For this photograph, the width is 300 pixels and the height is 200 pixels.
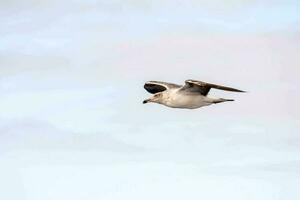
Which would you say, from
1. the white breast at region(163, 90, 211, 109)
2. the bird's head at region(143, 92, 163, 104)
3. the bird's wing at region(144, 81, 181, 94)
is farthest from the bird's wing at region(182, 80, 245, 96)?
the bird's wing at region(144, 81, 181, 94)

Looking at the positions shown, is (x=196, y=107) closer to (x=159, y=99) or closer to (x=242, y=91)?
(x=159, y=99)

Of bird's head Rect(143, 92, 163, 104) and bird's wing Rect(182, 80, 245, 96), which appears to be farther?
bird's head Rect(143, 92, 163, 104)

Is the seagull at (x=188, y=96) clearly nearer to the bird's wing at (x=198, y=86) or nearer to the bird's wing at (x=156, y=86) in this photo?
the bird's wing at (x=198, y=86)

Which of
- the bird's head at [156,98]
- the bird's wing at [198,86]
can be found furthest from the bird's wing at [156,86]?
the bird's wing at [198,86]

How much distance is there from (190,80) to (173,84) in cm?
817

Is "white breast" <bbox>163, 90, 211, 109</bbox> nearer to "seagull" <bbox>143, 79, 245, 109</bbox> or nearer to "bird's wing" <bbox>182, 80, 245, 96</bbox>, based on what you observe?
"seagull" <bbox>143, 79, 245, 109</bbox>

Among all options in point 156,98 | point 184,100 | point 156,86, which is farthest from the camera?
point 156,86

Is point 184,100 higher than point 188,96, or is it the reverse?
point 188,96

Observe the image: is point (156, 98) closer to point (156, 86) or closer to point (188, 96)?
point (188, 96)

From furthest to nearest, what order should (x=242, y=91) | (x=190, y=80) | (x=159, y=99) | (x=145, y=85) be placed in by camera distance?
(x=145, y=85) < (x=159, y=99) < (x=190, y=80) < (x=242, y=91)

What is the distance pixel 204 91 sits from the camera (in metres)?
55.2

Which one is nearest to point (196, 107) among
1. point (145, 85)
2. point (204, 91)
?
point (204, 91)

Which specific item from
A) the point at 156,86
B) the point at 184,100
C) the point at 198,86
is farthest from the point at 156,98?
the point at 156,86

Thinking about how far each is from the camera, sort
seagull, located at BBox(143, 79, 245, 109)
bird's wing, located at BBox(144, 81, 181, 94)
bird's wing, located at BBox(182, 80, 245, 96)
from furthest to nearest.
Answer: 1. bird's wing, located at BBox(144, 81, 181, 94)
2. seagull, located at BBox(143, 79, 245, 109)
3. bird's wing, located at BBox(182, 80, 245, 96)
